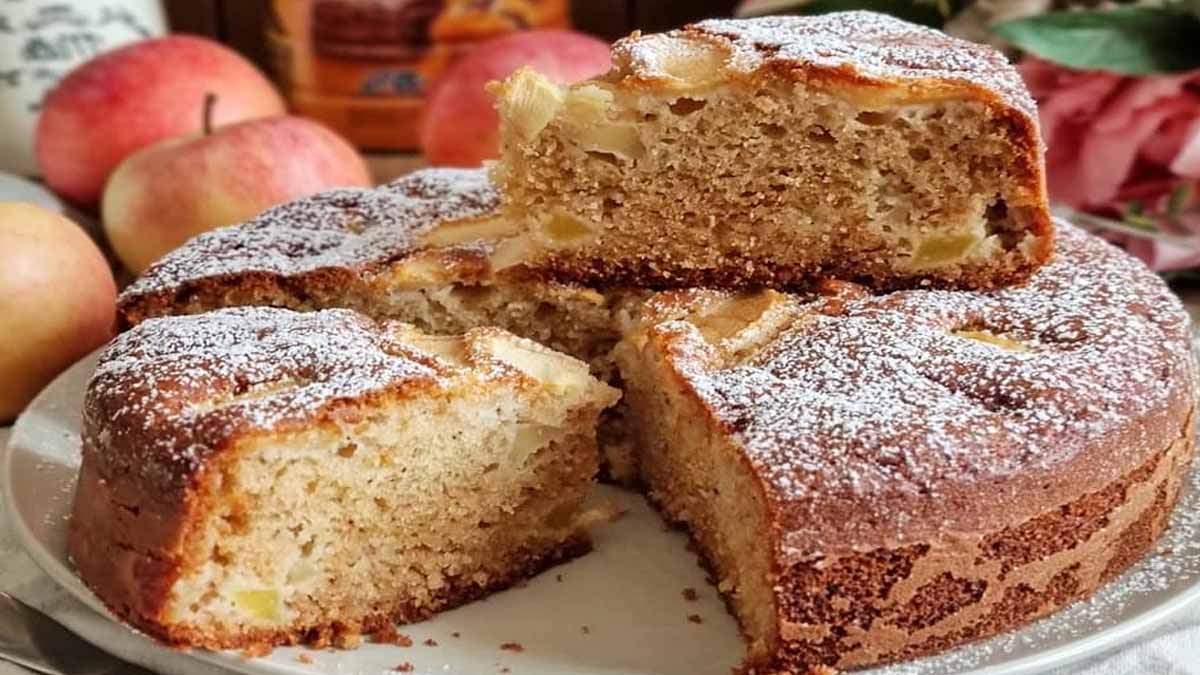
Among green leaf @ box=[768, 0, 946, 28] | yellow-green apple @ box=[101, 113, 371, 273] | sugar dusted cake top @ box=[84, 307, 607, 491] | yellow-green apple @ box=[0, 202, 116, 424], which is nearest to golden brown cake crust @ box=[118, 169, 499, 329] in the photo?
sugar dusted cake top @ box=[84, 307, 607, 491]

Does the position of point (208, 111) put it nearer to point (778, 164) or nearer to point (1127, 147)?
point (778, 164)

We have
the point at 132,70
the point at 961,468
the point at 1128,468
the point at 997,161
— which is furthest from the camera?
the point at 132,70


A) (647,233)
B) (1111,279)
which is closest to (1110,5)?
(1111,279)

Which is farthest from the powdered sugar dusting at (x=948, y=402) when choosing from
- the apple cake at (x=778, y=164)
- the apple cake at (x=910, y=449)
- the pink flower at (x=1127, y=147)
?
the pink flower at (x=1127, y=147)

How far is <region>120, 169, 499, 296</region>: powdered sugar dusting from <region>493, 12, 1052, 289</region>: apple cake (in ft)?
0.81

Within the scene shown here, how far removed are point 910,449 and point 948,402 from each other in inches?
5.5

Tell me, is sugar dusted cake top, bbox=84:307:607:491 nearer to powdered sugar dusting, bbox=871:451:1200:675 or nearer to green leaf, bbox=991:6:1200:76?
powdered sugar dusting, bbox=871:451:1200:675

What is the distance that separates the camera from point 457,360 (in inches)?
79.6

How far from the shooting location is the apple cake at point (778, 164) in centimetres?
214

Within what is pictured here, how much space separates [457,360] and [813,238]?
65 centimetres

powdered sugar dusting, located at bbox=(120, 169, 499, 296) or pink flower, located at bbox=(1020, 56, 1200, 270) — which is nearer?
powdered sugar dusting, located at bbox=(120, 169, 499, 296)

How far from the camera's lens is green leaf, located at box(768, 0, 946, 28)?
339cm

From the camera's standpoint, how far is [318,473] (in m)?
1.81

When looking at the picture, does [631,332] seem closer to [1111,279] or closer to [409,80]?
[1111,279]
